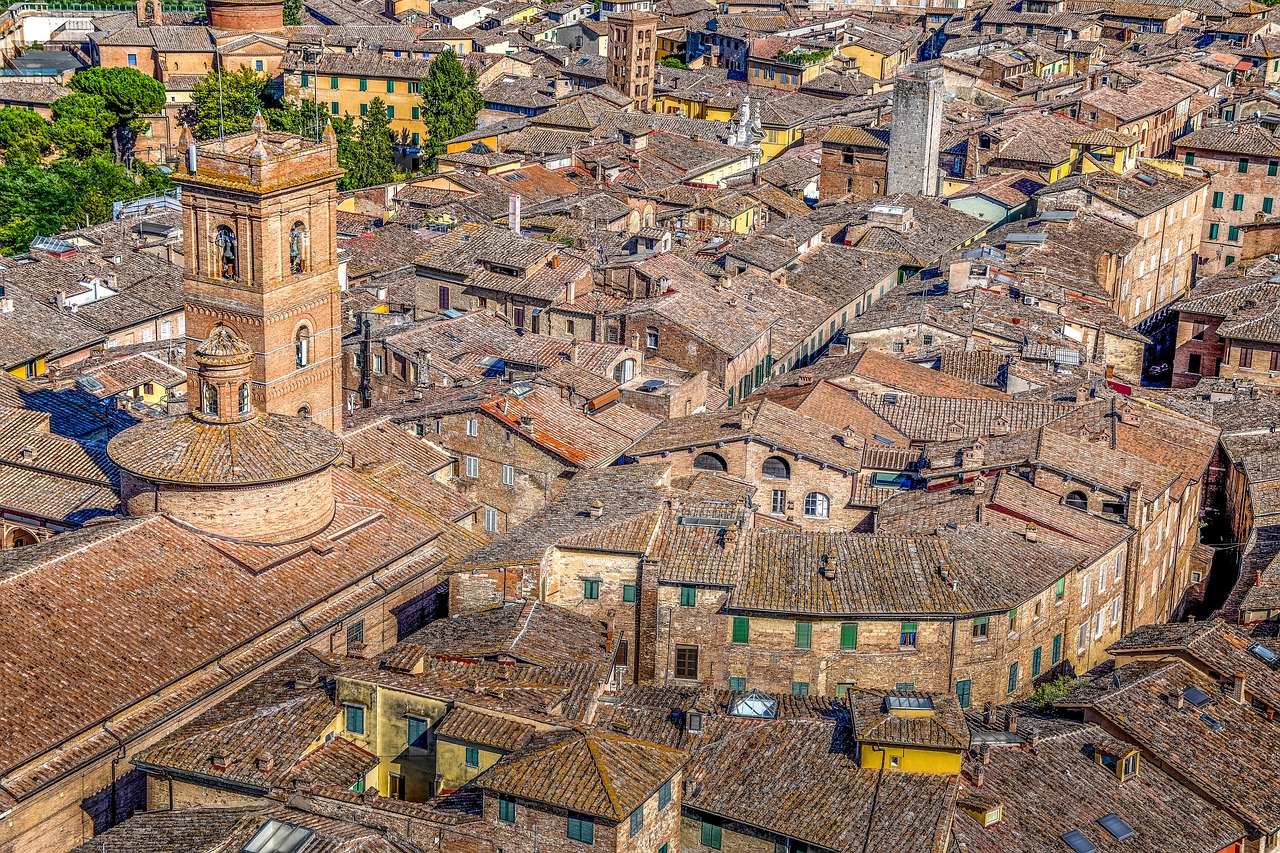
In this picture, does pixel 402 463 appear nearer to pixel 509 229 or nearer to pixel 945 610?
pixel 945 610

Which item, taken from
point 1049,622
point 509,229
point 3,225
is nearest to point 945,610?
point 1049,622

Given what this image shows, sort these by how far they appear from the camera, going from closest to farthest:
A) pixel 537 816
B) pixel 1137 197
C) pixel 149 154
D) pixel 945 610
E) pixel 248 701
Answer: pixel 537 816 < pixel 248 701 < pixel 945 610 < pixel 1137 197 < pixel 149 154

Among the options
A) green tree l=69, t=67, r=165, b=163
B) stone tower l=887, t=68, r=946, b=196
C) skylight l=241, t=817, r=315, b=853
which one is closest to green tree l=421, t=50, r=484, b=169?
green tree l=69, t=67, r=165, b=163

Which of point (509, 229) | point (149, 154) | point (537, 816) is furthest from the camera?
point (149, 154)

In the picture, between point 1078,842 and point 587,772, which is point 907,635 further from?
point 587,772

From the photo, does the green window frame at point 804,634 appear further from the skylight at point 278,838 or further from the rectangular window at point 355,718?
the skylight at point 278,838

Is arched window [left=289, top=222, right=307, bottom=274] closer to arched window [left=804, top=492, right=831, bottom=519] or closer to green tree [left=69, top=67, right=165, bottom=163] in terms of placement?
arched window [left=804, top=492, right=831, bottom=519]

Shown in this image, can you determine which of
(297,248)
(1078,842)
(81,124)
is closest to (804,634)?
(1078,842)
